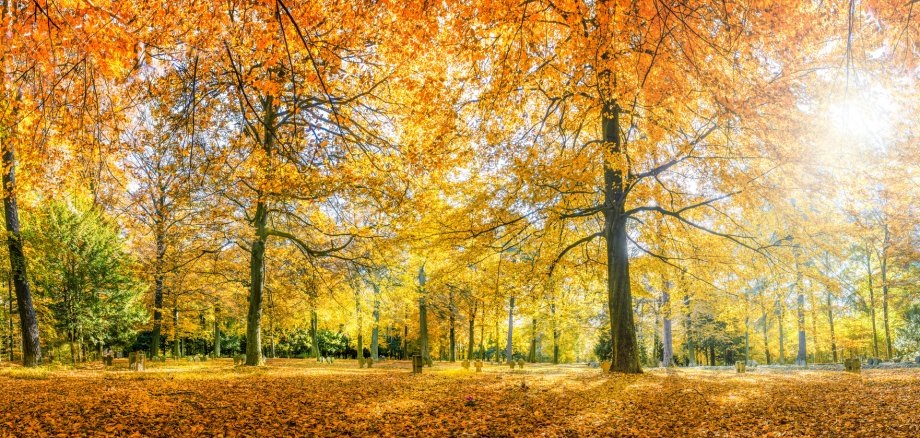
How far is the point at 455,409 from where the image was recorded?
648 cm

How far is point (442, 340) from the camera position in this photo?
4325 cm

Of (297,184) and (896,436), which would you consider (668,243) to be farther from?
(297,184)

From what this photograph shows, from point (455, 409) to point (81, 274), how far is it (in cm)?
2403

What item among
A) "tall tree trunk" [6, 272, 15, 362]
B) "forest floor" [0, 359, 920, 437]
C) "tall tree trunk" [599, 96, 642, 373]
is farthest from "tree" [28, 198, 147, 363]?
"tall tree trunk" [599, 96, 642, 373]

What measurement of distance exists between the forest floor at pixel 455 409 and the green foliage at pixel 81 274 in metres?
16.1

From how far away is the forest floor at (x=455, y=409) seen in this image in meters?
5.23

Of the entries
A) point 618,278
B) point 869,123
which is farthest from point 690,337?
point 869,123

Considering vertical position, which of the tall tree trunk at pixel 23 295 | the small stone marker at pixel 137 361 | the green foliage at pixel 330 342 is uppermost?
the tall tree trunk at pixel 23 295

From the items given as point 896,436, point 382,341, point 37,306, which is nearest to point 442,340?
point 382,341

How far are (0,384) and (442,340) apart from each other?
3634 centimetres

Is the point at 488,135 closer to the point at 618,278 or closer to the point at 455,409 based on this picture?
the point at 618,278

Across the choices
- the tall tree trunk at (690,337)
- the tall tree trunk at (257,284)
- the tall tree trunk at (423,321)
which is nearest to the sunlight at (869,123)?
the tall tree trunk at (257,284)

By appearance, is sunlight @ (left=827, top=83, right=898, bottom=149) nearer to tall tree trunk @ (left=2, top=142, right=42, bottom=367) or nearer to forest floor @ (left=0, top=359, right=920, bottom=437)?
forest floor @ (left=0, top=359, right=920, bottom=437)

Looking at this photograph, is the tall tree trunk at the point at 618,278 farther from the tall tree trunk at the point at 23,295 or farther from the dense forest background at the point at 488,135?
the tall tree trunk at the point at 23,295
